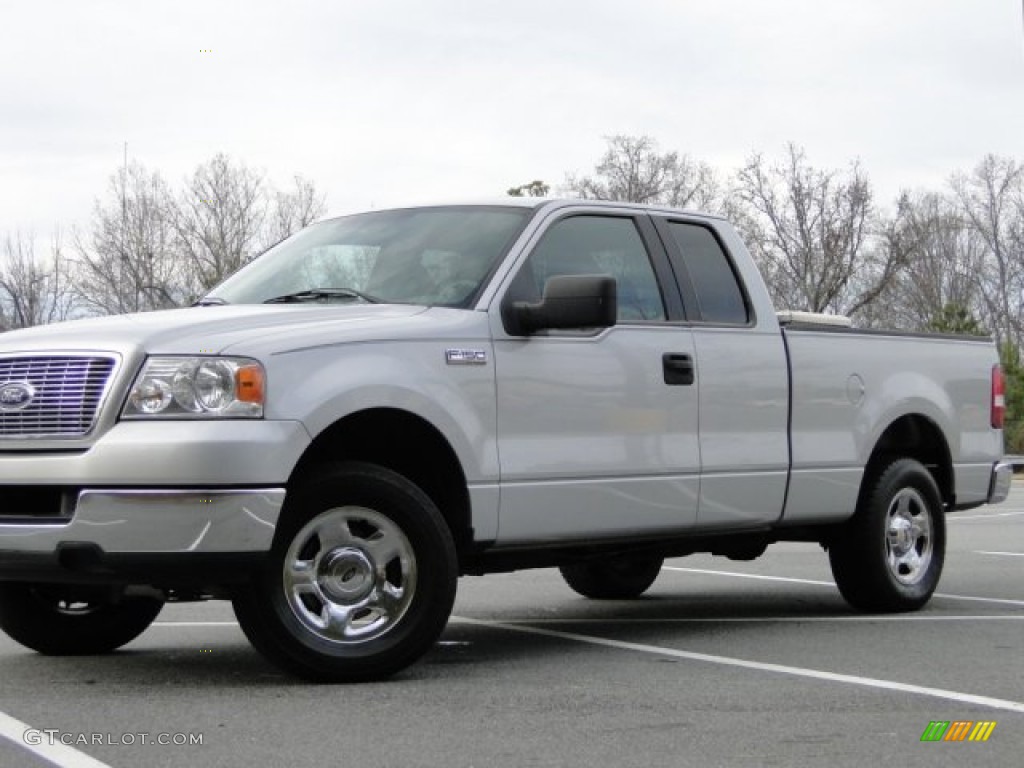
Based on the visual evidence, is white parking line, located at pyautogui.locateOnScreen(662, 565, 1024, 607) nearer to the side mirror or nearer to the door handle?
the door handle

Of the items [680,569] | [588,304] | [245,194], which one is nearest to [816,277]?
[245,194]

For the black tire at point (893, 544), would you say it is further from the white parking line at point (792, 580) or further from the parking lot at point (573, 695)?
the white parking line at point (792, 580)

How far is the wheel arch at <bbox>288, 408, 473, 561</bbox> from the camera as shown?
23.8 feet

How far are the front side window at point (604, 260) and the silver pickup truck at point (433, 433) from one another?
0.05 ft

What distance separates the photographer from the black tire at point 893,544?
9742 millimetres

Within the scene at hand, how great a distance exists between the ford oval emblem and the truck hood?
5.7 inches

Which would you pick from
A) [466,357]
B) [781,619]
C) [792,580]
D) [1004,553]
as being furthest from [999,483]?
[466,357]

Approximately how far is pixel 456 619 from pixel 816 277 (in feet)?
211

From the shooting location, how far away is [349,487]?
6984 mm

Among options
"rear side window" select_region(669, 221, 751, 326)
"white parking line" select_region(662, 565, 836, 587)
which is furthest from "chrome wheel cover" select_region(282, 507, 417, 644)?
"white parking line" select_region(662, 565, 836, 587)

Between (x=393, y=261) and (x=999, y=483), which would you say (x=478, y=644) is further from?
(x=999, y=483)

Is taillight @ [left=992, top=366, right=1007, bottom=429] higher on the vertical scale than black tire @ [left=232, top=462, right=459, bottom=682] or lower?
higher

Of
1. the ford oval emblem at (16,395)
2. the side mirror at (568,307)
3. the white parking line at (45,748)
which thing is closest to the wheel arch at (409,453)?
the side mirror at (568,307)

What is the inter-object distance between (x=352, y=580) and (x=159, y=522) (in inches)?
34.5
